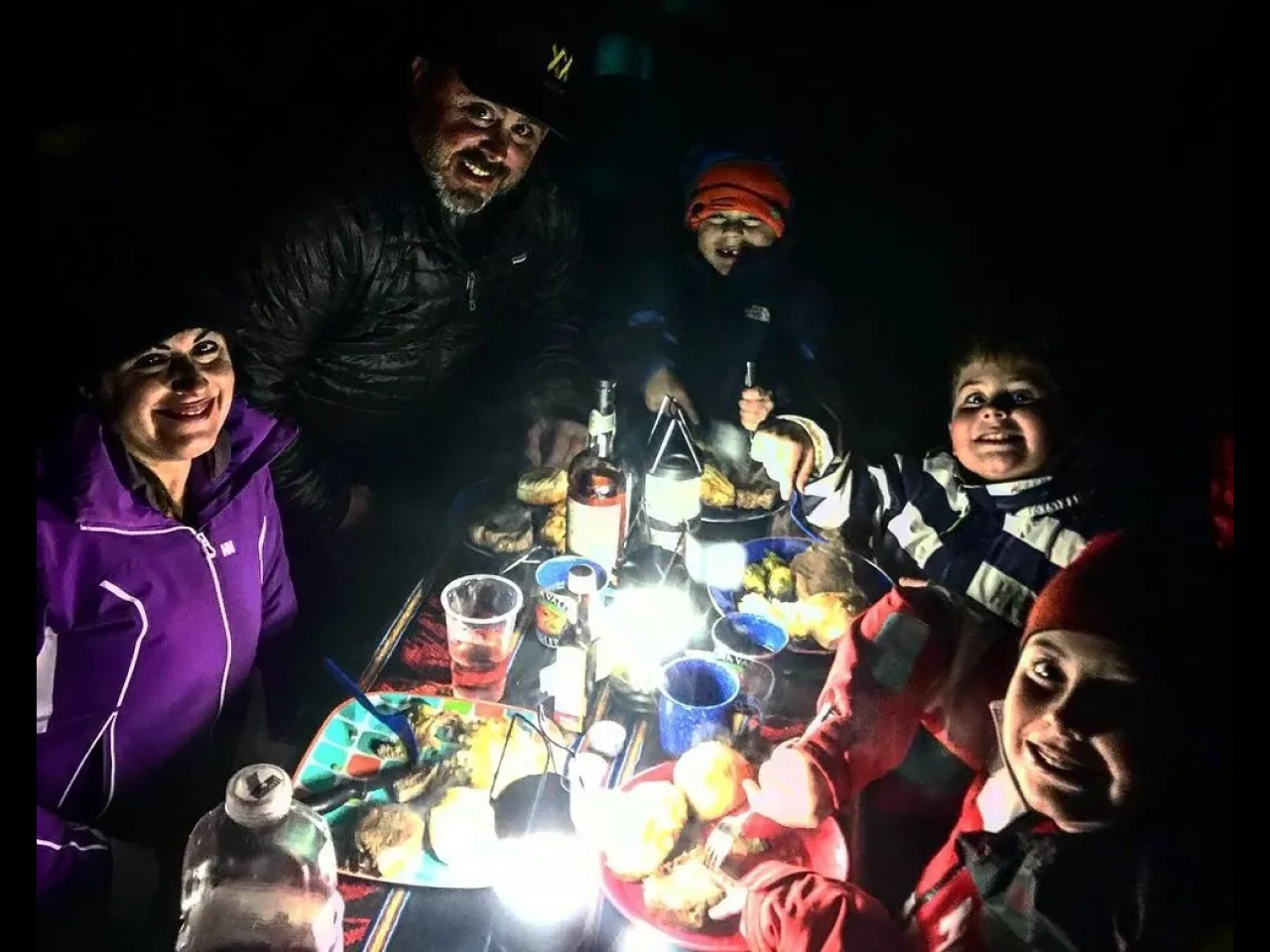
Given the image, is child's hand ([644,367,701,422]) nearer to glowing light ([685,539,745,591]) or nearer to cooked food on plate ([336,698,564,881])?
glowing light ([685,539,745,591])

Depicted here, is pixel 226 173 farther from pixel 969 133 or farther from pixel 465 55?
pixel 969 133

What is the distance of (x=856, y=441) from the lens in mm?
1938

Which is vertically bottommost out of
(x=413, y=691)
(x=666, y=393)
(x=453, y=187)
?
(x=413, y=691)

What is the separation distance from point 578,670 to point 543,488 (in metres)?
0.80

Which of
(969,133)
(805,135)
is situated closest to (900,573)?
(969,133)

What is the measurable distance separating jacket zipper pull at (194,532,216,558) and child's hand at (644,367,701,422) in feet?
5.18

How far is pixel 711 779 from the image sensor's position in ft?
4.70

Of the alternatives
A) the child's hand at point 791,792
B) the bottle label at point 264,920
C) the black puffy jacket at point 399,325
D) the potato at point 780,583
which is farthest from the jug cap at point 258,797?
the potato at point 780,583

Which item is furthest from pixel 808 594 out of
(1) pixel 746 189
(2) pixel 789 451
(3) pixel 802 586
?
(1) pixel 746 189

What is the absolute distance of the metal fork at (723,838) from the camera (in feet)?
4.44

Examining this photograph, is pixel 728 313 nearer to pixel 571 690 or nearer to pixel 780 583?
pixel 780 583

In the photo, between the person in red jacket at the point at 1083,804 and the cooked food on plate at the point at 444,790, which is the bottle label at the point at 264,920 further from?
the person in red jacket at the point at 1083,804

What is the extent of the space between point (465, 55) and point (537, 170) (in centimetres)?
65

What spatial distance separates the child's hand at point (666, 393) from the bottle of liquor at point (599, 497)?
29.2 inches
